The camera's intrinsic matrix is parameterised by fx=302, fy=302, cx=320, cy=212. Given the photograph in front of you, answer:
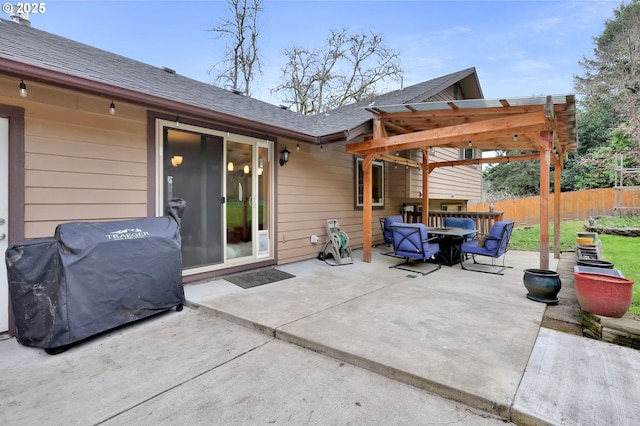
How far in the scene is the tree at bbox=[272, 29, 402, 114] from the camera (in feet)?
49.9

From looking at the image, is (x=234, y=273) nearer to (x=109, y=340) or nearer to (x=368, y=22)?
(x=109, y=340)

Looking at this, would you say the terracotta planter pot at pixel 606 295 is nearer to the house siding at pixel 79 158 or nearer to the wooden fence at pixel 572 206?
the house siding at pixel 79 158

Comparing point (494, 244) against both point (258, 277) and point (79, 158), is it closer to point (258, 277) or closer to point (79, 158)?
point (258, 277)

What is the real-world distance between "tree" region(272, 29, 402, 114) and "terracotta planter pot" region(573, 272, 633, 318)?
13908 millimetres

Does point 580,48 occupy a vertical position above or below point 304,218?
above

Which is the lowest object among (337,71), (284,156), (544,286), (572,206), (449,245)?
(544,286)

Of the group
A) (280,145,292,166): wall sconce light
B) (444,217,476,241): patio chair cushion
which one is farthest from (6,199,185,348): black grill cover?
(444,217,476,241): patio chair cushion

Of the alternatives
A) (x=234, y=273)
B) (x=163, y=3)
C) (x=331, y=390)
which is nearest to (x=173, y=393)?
(x=331, y=390)

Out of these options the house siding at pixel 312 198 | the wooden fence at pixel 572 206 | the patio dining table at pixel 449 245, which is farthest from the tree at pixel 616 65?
the house siding at pixel 312 198

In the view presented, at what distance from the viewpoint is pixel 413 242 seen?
5.13 metres

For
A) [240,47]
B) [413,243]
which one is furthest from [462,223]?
[240,47]

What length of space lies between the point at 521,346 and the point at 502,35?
12.9 metres

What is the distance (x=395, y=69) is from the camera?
1516 centimetres

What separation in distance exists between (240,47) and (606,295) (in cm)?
1513
